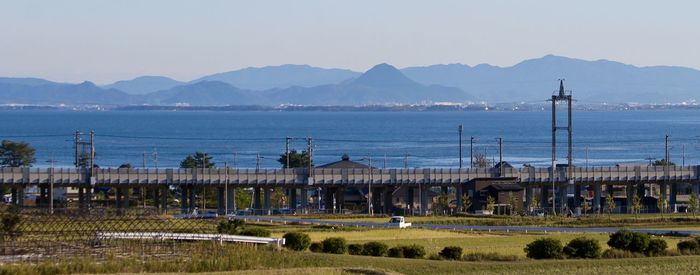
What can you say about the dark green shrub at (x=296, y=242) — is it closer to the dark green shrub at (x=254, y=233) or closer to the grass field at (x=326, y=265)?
the dark green shrub at (x=254, y=233)

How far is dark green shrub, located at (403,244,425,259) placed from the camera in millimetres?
42844

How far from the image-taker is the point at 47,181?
80.2 meters

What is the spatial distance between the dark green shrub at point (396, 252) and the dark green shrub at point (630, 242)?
747 cm

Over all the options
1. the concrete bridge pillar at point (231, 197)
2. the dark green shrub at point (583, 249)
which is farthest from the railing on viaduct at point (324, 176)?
the dark green shrub at point (583, 249)

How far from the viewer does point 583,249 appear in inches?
1692

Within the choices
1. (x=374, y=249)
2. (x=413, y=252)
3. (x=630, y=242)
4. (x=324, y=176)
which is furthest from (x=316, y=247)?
(x=324, y=176)

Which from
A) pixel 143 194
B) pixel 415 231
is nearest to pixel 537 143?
pixel 143 194

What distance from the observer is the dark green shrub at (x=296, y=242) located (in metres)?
45.0

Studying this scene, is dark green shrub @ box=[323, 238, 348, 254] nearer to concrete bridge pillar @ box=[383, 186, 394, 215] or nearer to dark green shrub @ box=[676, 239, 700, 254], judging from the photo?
dark green shrub @ box=[676, 239, 700, 254]

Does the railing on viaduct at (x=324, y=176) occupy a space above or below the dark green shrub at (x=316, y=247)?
above

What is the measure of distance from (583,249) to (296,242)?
387 inches

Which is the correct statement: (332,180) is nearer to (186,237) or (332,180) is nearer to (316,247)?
(316,247)

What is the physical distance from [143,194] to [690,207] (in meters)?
38.7

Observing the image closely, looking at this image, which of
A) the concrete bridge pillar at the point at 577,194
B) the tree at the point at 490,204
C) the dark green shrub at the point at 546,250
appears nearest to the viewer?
the dark green shrub at the point at 546,250
